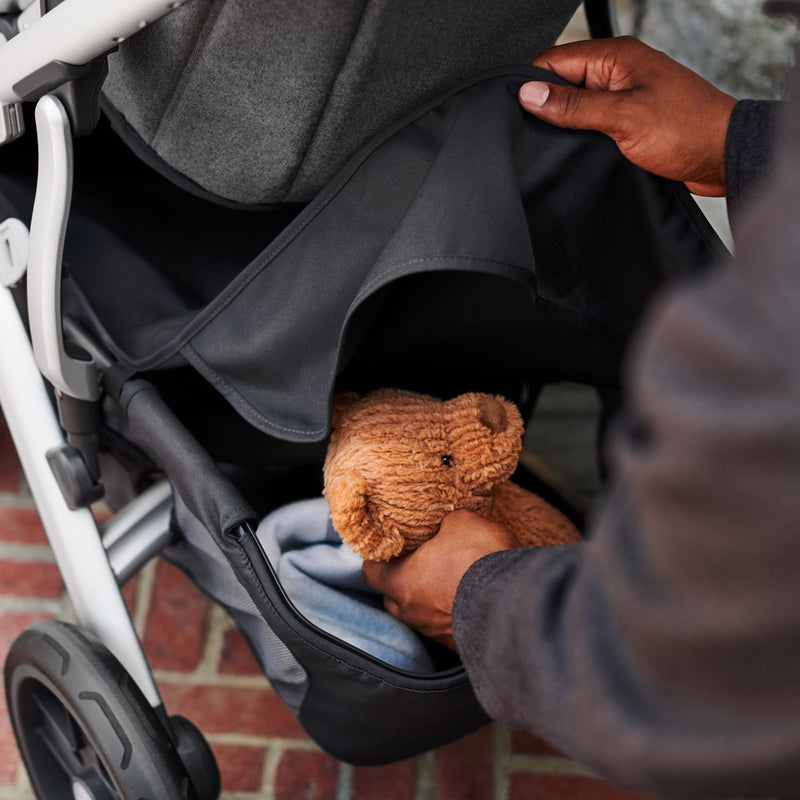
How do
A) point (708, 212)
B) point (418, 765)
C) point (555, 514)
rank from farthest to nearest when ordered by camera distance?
point (708, 212), point (418, 765), point (555, 514)

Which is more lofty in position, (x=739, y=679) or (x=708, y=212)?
(x=739, y=679)

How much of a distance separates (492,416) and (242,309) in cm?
24

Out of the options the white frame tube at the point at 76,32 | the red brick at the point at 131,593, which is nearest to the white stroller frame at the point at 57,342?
the white frame tube at the point at 76,32

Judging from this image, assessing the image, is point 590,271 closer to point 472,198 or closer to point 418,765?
point 472,198

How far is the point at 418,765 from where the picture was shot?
44.9 inches

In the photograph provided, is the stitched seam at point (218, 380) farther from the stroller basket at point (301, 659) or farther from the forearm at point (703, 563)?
the forearm at point (703, 563)

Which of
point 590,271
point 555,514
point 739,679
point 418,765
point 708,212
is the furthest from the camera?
point 708,212

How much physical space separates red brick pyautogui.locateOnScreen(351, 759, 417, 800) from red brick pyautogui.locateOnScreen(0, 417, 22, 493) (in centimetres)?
69

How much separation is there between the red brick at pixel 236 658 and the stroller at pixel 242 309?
288 mm

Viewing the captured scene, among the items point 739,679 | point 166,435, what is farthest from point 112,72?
point 739,679

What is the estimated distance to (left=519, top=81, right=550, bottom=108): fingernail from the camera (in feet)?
2.18

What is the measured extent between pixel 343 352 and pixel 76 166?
0.45 m

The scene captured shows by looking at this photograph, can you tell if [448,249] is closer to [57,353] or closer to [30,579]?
[57,353]

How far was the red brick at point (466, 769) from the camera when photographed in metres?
1.12
